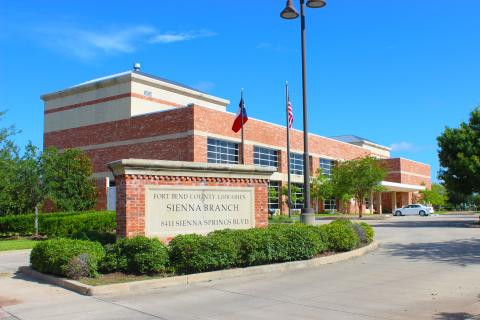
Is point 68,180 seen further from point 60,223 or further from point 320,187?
point 320,187

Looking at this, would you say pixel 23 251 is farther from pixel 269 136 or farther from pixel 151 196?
pixel 269 136

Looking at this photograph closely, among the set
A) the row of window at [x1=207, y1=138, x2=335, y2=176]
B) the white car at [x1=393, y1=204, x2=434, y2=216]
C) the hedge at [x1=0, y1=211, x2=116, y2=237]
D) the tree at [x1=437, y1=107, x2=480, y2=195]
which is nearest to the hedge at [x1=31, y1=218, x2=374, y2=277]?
the hedge at [x1=0, y1=211, x2=116, y2=237]

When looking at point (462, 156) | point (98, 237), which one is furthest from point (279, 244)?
point (462, 156)

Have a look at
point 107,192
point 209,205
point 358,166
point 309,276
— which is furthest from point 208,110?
point 309,276

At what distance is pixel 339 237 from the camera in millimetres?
13984

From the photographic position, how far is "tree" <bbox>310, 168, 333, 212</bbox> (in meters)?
48.5

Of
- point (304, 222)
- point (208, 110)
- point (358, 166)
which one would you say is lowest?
point (304, 222)

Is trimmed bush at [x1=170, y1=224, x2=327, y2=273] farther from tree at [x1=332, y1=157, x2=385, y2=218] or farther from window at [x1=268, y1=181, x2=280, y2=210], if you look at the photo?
tree at [x1=332, y1=157, x2=385, y2=218]

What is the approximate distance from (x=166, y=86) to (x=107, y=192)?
1282cm

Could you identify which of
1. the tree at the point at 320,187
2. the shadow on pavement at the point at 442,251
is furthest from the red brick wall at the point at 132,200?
the tree at the point at 320,187

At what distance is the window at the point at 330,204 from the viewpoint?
54.8 metres

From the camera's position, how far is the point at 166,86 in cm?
4928

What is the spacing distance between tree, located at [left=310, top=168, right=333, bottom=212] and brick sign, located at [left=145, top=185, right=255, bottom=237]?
34767mm

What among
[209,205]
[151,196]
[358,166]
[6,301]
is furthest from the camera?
[358,166]
